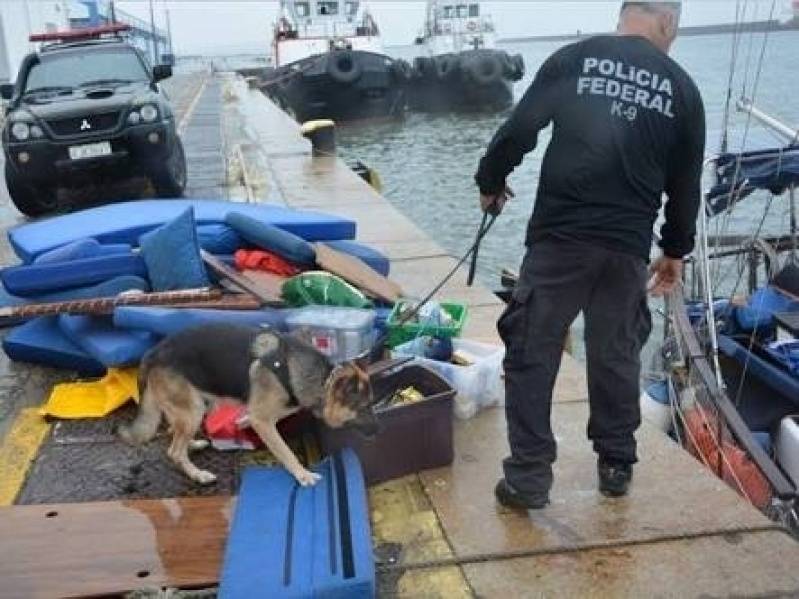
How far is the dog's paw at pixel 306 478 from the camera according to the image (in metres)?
3.60

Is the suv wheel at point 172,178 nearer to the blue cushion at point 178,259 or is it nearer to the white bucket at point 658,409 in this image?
the blue cushion at point 178,259

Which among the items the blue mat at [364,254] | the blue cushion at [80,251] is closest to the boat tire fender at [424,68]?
the blue mat at [364,254]

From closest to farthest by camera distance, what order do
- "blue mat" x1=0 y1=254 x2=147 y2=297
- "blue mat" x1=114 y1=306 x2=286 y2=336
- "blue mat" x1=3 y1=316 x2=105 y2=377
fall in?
"blue mat" x1=114 y1=306 x2=286 y2=336 < "blue mat" x1=3 y1=316 x2=105 y2=377 < "blue mat" x1=0 y1=254 x2=147 y2=297

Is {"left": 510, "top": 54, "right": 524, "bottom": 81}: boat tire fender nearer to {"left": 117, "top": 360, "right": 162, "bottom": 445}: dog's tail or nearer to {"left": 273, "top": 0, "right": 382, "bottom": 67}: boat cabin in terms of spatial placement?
{"left": 273, "top": 0, "right": 382, "bottom": 67}: boat cabin

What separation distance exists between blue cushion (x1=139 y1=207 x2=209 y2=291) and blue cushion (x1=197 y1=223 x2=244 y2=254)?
1.91ft

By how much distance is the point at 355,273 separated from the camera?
5496mm

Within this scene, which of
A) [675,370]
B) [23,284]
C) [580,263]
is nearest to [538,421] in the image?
[580,263]

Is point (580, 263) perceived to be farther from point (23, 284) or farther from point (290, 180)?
point (290, 180)

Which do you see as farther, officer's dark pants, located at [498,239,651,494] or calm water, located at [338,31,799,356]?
calm water, located at [338,31,799,356]

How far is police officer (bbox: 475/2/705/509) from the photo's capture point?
3213 millimetres

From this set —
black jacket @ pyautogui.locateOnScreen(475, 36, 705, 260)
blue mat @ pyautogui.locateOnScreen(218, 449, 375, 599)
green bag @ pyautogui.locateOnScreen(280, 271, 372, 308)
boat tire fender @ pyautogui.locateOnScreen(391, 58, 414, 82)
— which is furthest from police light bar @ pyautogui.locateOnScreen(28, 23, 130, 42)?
boat tire fender @ pyautogui.locateOnScreen(391, 58, 414, 82)

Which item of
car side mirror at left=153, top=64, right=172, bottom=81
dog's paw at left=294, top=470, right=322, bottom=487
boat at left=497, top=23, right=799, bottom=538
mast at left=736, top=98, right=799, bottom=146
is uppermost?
car side mirror at left=153, top=64, right=172, bottom=81

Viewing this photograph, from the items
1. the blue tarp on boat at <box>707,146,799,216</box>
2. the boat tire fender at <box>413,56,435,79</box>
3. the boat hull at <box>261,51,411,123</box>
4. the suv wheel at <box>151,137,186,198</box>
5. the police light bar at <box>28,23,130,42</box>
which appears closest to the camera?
the blue tarp on boat at <box>707,146,799,216</box>

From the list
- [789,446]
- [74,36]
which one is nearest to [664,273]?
[789,446]
